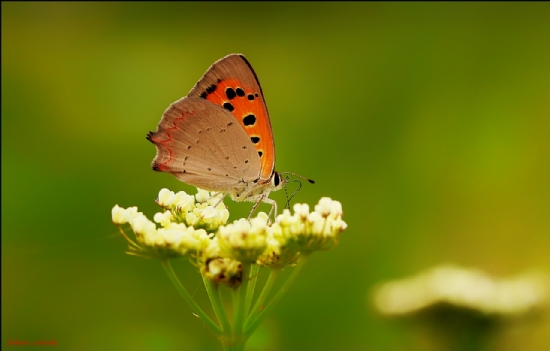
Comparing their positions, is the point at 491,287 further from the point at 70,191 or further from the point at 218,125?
the point at 70,191

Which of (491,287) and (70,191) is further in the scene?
(70,191)

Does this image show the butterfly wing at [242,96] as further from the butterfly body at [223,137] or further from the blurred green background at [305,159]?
the blurred green background at [305,159]

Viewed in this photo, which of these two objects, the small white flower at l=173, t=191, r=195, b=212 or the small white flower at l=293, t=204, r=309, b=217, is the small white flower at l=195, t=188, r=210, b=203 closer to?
the small white flower at l=173, t=191, r=195, b=212

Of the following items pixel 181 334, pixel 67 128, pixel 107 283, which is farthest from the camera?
pixel 67 128

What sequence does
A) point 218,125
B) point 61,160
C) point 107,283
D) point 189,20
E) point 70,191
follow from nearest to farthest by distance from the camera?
point 218,125, point 107,283, point 70,191, point 61,160, point 189,20

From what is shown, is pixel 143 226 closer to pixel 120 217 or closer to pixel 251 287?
pixel 120 217

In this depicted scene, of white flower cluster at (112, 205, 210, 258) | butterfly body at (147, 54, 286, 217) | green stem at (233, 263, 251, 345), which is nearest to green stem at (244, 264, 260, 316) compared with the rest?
green stem at (233, 263, 251, 345)

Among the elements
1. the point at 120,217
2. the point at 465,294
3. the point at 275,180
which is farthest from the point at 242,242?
the point at 465,294

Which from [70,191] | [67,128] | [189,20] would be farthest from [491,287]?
[189,20]
